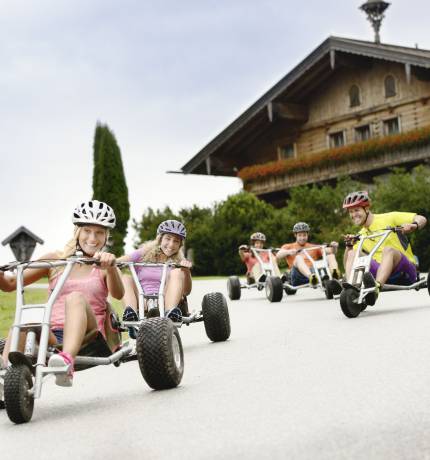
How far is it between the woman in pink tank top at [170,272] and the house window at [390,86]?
2716 centimetres

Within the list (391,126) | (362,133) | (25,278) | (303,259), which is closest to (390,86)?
(391,126)

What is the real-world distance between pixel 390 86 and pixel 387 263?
82.7 feet

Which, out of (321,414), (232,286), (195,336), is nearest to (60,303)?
(321,414)

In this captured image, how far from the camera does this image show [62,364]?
5.17 m

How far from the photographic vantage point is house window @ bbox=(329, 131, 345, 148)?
37.0 metres

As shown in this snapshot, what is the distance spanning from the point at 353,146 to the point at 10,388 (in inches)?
1170

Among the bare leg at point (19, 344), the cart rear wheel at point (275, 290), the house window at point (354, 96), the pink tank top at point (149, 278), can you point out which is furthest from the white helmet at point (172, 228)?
the house window at point (354, 96)

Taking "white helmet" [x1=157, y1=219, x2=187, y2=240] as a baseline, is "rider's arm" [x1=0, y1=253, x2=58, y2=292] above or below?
below

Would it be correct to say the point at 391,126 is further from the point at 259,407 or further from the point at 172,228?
the point at 259,407

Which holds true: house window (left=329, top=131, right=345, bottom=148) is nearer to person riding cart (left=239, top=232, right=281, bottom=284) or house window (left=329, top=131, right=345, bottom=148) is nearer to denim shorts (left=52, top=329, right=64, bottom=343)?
person riding cart (left=239, top=232, right=281, bottom=284)

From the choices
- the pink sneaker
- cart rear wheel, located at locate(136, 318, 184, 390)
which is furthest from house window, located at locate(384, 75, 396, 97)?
the pink sneaker

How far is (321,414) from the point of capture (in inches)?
183

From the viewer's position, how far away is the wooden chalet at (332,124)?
33031 millimetres

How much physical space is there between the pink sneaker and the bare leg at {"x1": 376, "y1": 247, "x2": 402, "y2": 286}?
5.60 metres
